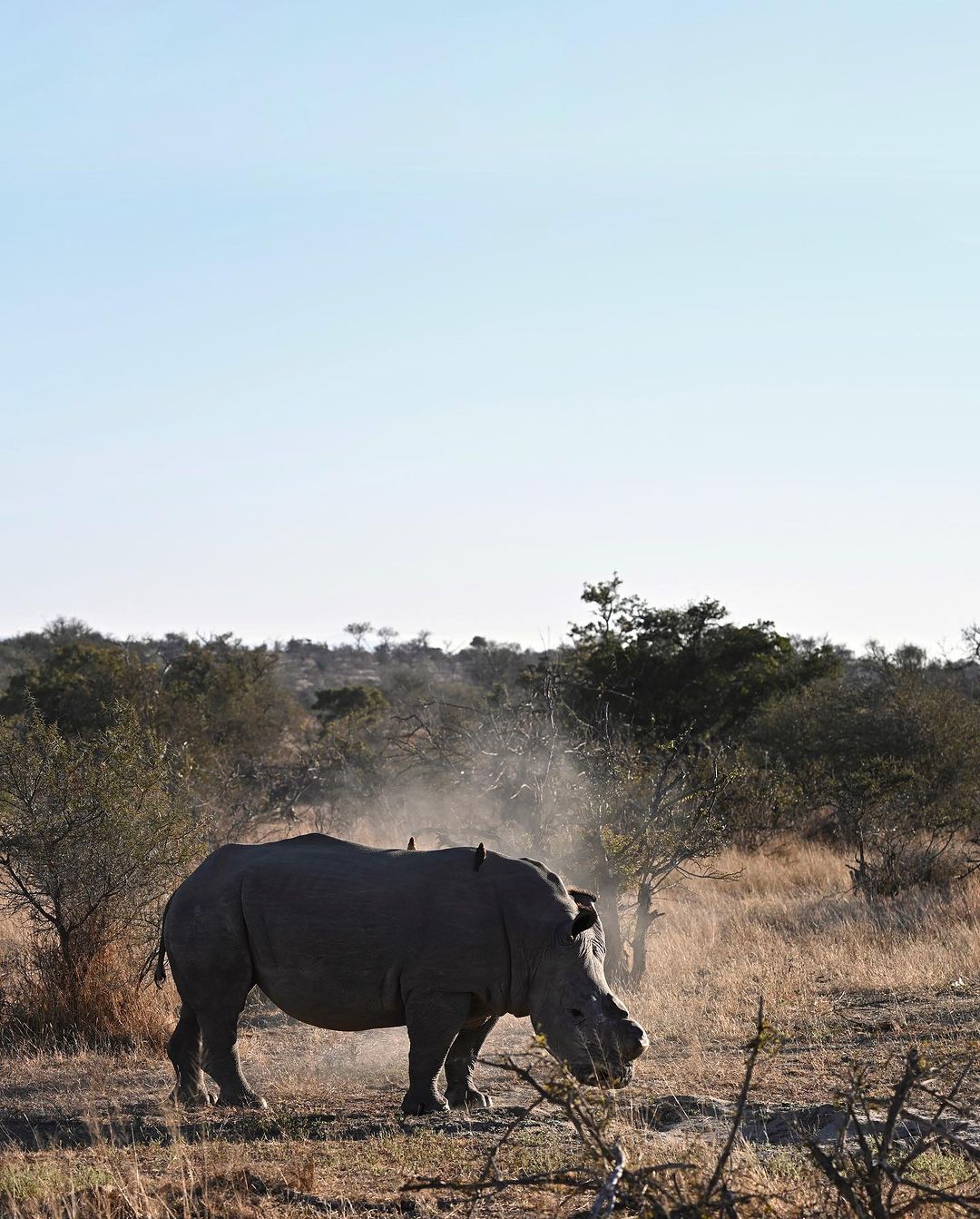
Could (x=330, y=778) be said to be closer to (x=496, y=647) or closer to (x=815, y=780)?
(x=815, y=780)

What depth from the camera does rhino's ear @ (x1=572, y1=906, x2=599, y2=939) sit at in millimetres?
8055

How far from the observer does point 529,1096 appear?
8.77m

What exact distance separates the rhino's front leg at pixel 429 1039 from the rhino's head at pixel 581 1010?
484mm

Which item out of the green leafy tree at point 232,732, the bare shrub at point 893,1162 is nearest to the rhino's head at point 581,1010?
the bare shrub at point 893,1162

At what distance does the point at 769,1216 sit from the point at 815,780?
1614cm

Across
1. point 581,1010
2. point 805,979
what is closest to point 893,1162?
point 581,1010

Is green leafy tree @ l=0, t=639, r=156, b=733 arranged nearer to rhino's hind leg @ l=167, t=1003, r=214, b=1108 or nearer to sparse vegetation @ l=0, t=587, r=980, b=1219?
sparse vegetation @ l=0, t=587, r=980, b=1219

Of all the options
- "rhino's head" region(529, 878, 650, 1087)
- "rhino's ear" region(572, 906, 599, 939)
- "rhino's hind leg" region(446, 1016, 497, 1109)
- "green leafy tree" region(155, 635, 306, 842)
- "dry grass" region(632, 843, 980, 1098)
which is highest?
"green leafy tree" region(155, 635, 306, 842)

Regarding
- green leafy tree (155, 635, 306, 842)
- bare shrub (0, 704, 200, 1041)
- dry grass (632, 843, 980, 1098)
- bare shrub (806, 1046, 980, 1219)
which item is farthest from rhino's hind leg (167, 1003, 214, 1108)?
green leafy tree (155, 635, 306, 842)

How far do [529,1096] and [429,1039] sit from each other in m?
1.03

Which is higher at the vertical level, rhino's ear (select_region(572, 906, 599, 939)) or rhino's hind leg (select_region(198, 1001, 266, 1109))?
rhino's ear (select_region(572, 906, 599, 939))

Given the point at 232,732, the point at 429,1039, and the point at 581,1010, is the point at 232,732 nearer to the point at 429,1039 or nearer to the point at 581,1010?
the point at 429,1039

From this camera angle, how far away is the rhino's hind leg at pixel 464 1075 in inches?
333

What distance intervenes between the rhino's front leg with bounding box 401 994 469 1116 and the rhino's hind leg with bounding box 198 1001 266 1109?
1089mm
